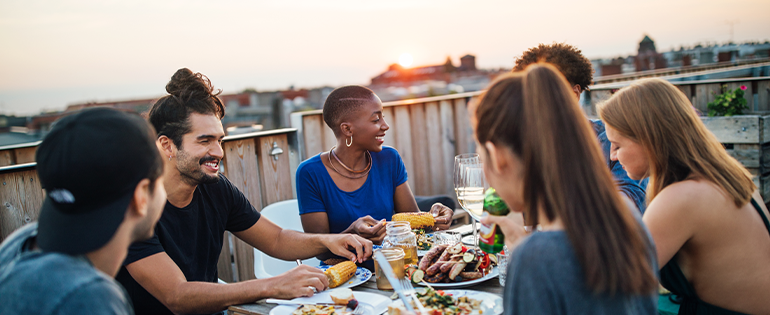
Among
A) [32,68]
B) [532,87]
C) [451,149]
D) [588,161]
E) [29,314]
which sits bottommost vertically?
[451,149]

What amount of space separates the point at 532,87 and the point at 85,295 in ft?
3.30

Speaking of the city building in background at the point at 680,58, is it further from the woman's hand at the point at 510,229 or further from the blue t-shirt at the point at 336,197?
the woman's hand at the point at 510,229

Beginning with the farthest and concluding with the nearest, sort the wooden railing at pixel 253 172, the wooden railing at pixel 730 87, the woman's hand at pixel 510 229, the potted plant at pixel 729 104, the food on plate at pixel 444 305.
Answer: the wooden railing at pixel 730 87 < the potted plant at pixel 729 104 < the wooden railing at pixel 253 172 < the food on plate at pixel 444 305 < the woman's hand at pixel 510 229

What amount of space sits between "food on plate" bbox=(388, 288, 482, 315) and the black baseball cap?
0.91m

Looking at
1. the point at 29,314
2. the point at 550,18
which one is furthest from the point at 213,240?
the point at 550,18

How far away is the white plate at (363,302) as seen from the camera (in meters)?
1.67

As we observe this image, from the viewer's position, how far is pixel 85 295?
0.92m

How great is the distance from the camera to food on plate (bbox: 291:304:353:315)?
1.66 metres

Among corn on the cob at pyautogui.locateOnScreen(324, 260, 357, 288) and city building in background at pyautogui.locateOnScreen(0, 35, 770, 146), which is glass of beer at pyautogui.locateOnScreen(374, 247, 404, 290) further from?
city building in background at pyautogui.locateOnScreen(0, 35, 770, 146)

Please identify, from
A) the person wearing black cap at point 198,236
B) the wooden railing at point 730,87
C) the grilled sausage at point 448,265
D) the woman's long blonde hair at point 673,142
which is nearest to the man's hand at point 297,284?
the person wearing black cap at point 198,236

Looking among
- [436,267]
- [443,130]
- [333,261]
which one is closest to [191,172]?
[333,261]

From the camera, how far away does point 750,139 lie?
511 centimetres

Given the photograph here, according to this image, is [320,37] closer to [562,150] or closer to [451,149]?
[451,149]

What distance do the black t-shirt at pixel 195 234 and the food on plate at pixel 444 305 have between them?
116 cm
